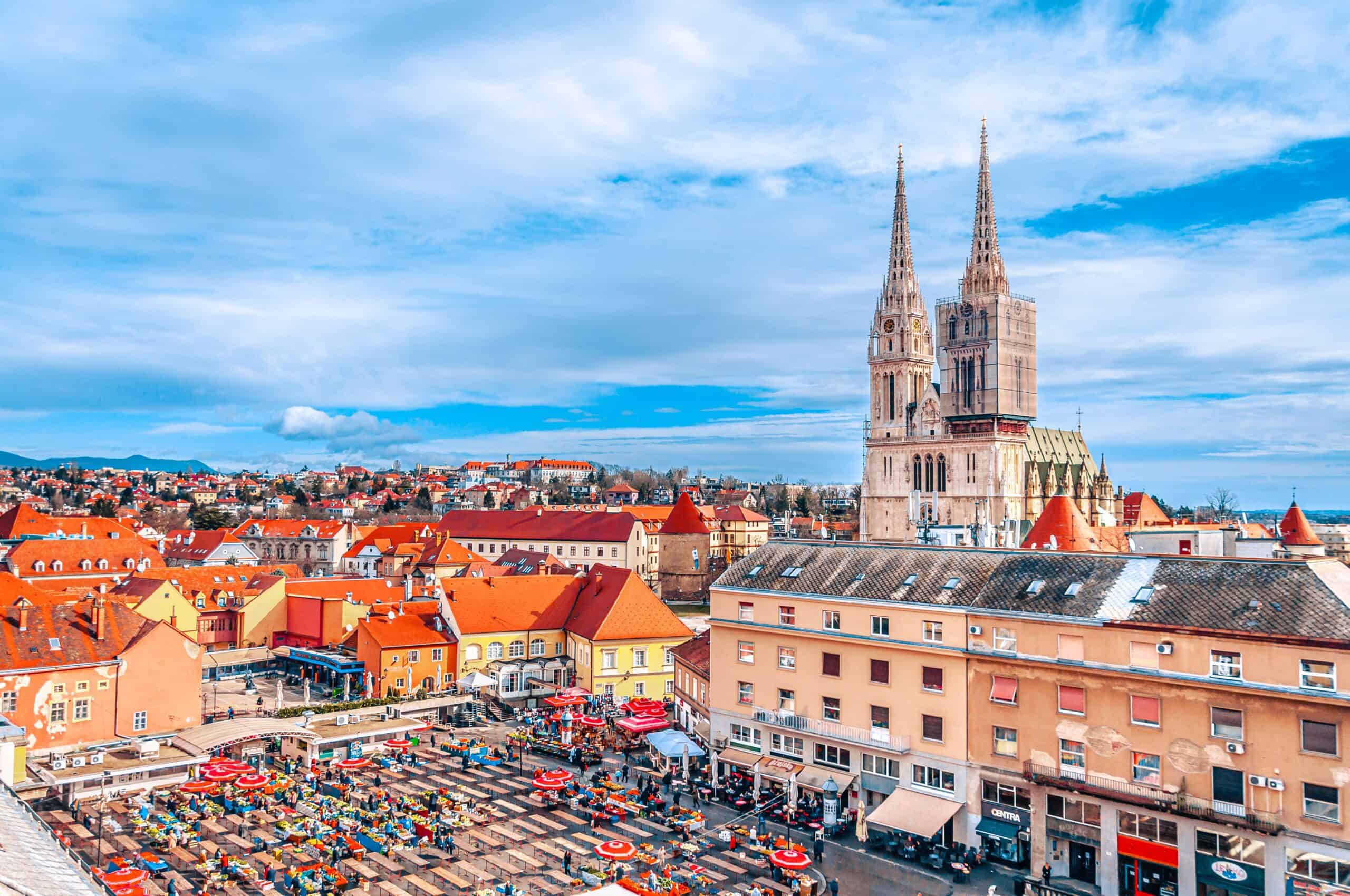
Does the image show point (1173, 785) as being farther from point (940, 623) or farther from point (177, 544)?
point (177, 544)

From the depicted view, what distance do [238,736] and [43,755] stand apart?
28.4 ft

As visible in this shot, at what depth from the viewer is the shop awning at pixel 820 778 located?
35.7m

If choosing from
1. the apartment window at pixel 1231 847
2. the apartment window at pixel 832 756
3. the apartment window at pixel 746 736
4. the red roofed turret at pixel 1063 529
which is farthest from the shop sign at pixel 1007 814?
the red roofed turret at pixel 1063 529

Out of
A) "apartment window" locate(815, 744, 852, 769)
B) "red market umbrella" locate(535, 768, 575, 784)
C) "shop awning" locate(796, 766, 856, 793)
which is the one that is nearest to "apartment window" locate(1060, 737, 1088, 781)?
"shop awning" locate(796, 766, 856, 793)

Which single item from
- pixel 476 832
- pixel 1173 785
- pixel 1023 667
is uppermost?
pixel 1023 667

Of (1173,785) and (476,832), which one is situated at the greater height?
(1173,785)

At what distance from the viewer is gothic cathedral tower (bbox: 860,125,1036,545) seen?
113 metres

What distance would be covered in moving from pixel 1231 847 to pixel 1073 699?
18.8 ft

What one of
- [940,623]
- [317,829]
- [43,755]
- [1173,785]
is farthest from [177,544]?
[1173,785]

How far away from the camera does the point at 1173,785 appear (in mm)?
28641

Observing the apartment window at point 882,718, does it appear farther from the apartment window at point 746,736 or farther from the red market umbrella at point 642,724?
the red market umbrella at point 642,724

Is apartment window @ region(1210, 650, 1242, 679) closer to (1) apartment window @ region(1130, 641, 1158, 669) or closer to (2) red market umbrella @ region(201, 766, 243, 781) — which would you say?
Result: (1) apartment window @ region(1130, 641, 1158, 669)

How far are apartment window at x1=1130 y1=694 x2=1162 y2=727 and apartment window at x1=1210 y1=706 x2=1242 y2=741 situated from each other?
143cm

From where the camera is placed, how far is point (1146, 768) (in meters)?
29.4
